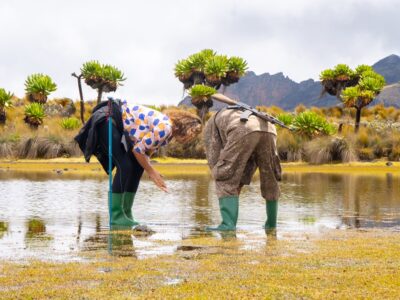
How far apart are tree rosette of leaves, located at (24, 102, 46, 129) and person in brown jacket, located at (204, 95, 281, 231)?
32.2 meters

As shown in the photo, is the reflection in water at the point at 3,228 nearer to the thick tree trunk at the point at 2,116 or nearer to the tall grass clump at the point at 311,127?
the tall grass clump at the point at 311,127

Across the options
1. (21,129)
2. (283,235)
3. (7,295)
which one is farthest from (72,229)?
(21,129)

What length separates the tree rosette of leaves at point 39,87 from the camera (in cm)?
4769

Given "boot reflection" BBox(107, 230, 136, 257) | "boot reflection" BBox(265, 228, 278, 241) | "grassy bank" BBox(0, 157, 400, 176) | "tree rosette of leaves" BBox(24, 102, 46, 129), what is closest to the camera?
"boot reflection" BBox(107, 230, 136, 257)

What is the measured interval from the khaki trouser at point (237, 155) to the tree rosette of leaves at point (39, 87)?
40.3 m

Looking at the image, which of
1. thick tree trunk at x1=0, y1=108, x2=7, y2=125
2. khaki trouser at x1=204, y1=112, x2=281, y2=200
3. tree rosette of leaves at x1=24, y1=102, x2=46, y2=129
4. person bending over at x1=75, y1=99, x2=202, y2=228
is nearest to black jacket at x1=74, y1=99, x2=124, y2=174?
person bending over at x1=75, y1=99, x2=202, y2=228

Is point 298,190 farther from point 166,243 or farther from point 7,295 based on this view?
point 7,295

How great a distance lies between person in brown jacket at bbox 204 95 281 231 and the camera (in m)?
8.62

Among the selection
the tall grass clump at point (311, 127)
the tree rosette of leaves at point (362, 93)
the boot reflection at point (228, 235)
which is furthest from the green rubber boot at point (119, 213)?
the tree rosette of leaves at point (362, 93)

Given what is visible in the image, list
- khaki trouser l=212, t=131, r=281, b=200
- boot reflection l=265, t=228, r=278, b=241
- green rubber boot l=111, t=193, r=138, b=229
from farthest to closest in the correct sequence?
1. green rubber boot l=111, t=193, r=138, b=229
2. khaki trouser l=212, t=131, r=281, b=200
3. boot reflection l=265, t=228, r=278, b=241

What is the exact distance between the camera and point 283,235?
830 cm

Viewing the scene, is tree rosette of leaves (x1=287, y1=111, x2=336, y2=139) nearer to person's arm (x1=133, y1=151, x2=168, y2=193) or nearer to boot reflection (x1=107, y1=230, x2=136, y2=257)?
person's arm (x1=133, y1=151, x2=168, y2=193)

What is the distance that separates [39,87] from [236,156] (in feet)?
134

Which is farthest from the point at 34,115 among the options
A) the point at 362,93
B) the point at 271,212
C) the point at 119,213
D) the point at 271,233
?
the point at 271,233
